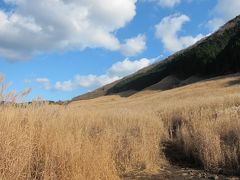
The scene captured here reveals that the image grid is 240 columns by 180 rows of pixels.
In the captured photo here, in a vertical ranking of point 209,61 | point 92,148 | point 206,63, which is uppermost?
point 209,61

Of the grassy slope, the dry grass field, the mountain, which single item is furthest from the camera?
the mountain

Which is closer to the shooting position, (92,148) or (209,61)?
(92,148)

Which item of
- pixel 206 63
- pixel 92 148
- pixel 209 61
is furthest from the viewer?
pixel 206 63

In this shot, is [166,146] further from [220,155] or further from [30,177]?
[30,177]

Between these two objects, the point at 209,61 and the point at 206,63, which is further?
the point at 206,63

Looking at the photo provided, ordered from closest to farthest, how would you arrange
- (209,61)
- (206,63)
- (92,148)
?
(92,148) < (209,61) < (206,63)

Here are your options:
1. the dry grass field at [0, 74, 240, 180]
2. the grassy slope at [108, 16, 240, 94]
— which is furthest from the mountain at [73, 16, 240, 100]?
the dry grass field at [0, 74, 240, 180]

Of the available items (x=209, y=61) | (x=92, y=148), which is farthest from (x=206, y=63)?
(x=92, y=148)

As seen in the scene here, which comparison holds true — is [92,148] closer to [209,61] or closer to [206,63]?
[209,61]

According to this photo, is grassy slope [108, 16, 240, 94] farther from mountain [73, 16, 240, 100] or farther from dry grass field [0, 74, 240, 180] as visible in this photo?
→ dry grass field [0, 74, 240, 180]

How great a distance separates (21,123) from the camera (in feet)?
20.9

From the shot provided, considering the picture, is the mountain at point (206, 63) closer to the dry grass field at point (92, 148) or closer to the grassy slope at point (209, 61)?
the grassy slope at point (209, 61)

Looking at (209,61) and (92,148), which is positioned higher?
(209,61)

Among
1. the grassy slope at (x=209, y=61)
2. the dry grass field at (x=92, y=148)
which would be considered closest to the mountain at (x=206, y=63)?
the grassy slope at (x=209, y=61)
